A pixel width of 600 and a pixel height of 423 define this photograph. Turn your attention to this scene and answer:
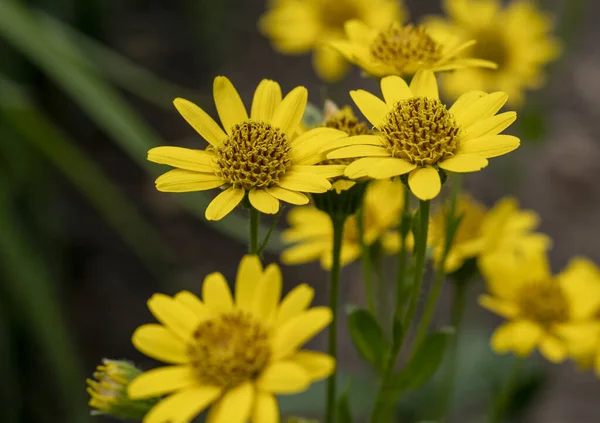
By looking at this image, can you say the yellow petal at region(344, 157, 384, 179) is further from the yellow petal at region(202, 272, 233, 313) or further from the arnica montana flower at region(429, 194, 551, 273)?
the arnica montana flower at region(429, 194, 551, 273)

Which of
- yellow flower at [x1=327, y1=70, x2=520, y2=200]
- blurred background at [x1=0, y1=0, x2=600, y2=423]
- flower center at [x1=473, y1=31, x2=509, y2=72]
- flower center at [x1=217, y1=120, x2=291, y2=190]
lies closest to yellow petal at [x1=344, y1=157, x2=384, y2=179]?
yellow flower at [x1=327, y1=70, x2=520, y2=200]

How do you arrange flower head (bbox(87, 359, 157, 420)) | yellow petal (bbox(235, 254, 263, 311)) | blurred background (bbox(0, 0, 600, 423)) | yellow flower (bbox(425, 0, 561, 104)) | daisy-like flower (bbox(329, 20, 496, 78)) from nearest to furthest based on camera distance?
yellow petal (bbox(235, 254, 263, 311))
flower head (bbox(87, 359, 157, 420))
daisy-like flower (bbox(329, 20, 496, 78))
blurred background (bbox(0, 0, 600, 423))
yellow flower (bbox(425, 0, 561, 104))

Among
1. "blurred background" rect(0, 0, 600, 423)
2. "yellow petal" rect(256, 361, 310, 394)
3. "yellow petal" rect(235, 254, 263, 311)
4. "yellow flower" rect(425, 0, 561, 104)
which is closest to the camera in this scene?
"yellow petal" rect(256, 361, 310, 394)

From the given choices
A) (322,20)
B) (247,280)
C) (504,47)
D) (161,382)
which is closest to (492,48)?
(504,47)

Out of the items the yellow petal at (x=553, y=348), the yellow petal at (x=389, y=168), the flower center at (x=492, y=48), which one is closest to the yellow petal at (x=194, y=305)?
the yellow petal at (x=389, y=168)

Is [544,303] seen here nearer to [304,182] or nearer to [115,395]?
[304,182]

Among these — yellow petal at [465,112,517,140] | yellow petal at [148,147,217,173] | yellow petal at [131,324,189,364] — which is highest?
yellow petal at [465,112,517,140]

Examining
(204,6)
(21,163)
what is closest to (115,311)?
(21,163)
